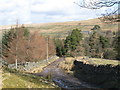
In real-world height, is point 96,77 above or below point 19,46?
below

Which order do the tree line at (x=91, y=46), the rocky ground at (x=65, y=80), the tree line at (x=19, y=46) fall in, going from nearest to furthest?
the rocky ground at (x=65, y=80) → the tree line at (x=19, y=46) → the tree line at (x=91, y=46)

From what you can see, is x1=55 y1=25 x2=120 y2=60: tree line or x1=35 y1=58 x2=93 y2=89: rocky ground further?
x1=55 y1=25 x2=120 y2=60: tree line

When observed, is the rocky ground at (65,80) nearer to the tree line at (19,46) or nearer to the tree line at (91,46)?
the tree line at (19,46)

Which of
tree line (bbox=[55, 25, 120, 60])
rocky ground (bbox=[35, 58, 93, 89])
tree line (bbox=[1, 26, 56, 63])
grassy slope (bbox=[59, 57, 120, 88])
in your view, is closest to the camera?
grassy slope (bbox=[59, 57, 120, 88])

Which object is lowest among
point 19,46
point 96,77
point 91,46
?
point 96,77

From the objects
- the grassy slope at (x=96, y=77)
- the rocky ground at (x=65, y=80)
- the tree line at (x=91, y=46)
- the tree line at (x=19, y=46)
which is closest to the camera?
the grassy slope at (x=96, y=77)

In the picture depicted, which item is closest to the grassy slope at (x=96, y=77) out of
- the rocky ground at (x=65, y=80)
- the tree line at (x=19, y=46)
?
the rocky ground at (x=65, y=80)

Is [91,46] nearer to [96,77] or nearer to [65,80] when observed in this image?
[96,77]

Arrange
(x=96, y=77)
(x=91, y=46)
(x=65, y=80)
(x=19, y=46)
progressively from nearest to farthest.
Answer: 1. (x=65, y=80)
2. (x=96, y=77)
3. (x=19, y=46)
4. (x=91, y=46)

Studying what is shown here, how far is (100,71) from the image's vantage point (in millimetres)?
25219

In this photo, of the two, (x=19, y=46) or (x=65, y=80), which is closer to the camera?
(x=65, y=80)

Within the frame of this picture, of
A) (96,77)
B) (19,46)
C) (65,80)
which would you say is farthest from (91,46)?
(65,80)

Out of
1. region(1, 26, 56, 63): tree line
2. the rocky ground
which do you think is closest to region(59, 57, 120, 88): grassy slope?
the rocky ground

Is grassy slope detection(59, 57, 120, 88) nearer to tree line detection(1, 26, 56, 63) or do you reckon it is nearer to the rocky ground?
the rocky ground
